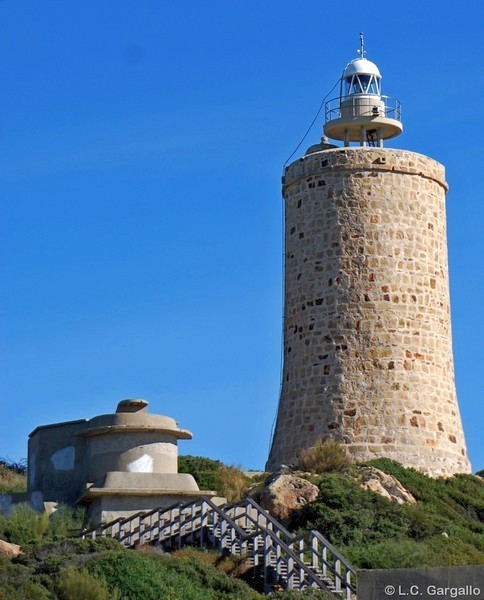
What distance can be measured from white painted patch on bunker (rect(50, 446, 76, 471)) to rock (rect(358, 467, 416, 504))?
18.7ft

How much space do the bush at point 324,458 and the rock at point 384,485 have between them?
23.1 inches

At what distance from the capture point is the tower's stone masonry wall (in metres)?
34.7

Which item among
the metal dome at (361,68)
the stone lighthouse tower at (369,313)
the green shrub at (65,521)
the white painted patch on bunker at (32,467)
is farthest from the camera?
the metal dome at (361,68)

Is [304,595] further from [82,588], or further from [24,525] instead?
[24,525]

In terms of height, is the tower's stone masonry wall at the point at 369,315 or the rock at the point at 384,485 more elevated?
the tower's stone masonry wall at the point at 369,315

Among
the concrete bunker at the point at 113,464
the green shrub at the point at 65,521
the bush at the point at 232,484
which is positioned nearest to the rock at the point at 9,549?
the green shrub at the point at 65,521

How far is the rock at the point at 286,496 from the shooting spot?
98.2 feet

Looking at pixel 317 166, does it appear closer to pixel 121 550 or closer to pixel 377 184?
pixel 377 184

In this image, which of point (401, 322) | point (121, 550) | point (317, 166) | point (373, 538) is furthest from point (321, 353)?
point (121, 550)

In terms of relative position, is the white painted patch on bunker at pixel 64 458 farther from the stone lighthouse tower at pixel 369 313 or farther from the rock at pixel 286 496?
the stone lighthouse tower at pixel 369 313

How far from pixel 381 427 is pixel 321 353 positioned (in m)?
2.15

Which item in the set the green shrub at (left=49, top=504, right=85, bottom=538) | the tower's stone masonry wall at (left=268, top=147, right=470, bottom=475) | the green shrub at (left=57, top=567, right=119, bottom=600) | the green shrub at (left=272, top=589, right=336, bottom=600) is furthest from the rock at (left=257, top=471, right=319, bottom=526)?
the green shrub at (left=57, top=567, right=119, bottom=600)

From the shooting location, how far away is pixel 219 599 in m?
23.6

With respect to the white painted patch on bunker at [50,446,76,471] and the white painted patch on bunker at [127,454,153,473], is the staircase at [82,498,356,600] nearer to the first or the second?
the white painted patch on bunker at [127,454,153,473]
